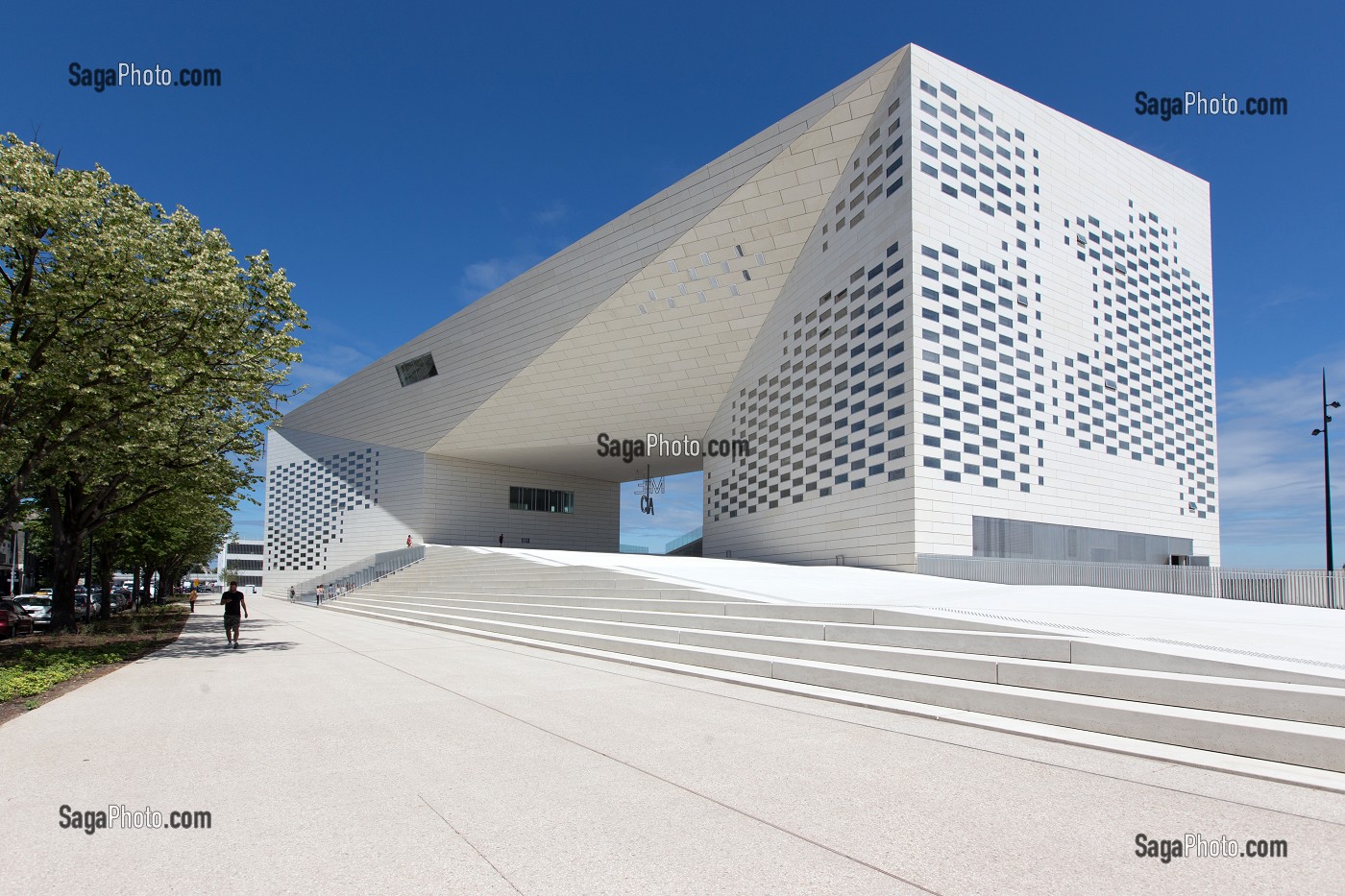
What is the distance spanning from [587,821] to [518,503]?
1810 inches

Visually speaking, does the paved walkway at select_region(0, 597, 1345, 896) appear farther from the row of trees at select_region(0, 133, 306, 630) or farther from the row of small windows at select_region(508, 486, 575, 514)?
the row of small windows at select_region(508, 486, 575, 514)

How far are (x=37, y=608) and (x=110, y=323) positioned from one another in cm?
2325

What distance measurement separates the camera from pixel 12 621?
2222 centimetres

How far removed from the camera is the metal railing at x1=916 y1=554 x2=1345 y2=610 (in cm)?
1519

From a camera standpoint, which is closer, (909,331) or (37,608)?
(909,331)

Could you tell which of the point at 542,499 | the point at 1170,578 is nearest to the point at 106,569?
the point at 542,499

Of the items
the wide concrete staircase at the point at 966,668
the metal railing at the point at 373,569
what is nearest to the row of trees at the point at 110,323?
the wide concrete staircase at the point at 966,668

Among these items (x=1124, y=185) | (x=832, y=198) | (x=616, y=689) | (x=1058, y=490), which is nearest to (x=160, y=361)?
(x=616, y=689)

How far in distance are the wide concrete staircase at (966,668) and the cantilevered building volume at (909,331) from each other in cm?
953

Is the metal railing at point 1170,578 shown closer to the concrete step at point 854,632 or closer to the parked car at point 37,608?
the concrete step at point 854,632

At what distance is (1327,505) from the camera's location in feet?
76.8

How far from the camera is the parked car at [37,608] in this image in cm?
2738

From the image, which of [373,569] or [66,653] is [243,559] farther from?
[66,653]

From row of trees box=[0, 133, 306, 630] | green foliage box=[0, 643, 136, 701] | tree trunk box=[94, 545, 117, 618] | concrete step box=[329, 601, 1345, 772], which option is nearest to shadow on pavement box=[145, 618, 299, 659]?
green foliage box=[0, 643, 136, 701]
